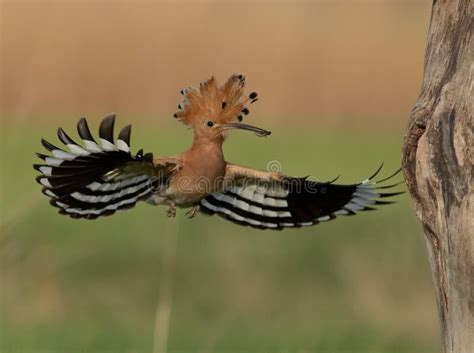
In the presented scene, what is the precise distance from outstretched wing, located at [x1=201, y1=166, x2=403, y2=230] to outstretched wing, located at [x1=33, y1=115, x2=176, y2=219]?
22cm

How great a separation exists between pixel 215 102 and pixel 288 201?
0.38 meters

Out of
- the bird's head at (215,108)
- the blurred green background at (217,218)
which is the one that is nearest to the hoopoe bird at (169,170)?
the bird's head at (215,108)

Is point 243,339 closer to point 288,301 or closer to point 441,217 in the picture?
point 288,301

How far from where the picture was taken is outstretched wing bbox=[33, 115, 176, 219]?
9.02 ft

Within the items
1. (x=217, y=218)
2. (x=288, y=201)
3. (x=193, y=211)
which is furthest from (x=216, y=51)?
(x=193, y=211)

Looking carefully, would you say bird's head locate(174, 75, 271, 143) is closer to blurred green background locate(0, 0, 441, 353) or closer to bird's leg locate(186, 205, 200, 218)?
bird's leg locate(186, 205, 200, 218)

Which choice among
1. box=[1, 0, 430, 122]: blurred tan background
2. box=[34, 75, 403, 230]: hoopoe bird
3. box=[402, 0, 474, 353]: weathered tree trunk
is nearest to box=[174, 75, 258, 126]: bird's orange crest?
box=[34, 75, 403, 230]: hoopoe bird

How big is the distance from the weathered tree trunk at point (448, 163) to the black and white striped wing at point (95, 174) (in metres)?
0.60

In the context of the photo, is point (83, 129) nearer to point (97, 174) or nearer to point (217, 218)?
point (97, 174)

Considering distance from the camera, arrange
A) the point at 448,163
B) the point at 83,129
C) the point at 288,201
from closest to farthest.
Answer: the point at 448,163
the point at 83,129
the point at 288,201

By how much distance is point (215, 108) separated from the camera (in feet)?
9.30

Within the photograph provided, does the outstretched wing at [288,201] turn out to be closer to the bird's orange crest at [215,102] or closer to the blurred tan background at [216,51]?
the bird's orange crest at [215,102]

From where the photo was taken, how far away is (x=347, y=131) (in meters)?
10.8

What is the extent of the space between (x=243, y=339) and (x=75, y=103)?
541 centimetres
